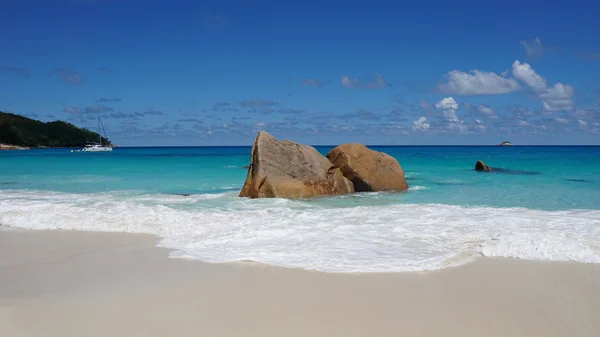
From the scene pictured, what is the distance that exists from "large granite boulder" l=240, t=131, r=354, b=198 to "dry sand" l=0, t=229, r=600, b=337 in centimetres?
684

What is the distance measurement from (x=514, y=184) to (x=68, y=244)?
55.6 feet

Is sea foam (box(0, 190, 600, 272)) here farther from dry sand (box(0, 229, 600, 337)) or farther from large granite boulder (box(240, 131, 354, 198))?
large granite boulder (box(240, 131, 354, 198))

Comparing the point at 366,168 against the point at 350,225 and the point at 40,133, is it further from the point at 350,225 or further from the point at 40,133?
the point at 40,133

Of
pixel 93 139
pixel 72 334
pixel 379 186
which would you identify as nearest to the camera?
pixel 72 334

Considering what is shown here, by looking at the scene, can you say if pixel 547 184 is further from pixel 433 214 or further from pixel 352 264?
pixel 352 264

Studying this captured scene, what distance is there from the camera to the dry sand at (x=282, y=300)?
4.19m

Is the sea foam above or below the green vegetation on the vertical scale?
below

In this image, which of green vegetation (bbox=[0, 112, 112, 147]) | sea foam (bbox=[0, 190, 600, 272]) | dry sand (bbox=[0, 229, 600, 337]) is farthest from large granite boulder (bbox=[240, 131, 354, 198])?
green vegetation (bbox=[0, 112, 112, 147])

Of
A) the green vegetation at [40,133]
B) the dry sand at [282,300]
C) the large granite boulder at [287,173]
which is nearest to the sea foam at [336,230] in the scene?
the dry sand at [282,300]

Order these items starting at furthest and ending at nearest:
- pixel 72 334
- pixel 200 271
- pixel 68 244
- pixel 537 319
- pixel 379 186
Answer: pixel 379 186, pixel 68 244, pixel 200 271, pixel 537 319, pixel 72 334

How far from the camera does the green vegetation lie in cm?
11362

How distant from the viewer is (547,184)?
62.8 ft

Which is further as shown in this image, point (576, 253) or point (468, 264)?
point (576, 253)

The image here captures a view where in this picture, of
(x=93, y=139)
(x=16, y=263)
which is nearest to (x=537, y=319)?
(x=16, y=263)
